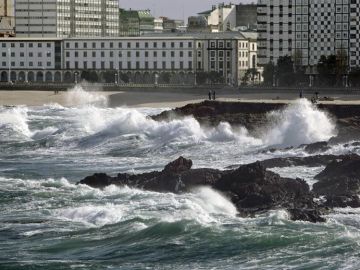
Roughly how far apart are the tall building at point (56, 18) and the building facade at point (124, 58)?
1716cm

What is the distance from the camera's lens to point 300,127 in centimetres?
6138

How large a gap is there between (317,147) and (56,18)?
10731 centimetres

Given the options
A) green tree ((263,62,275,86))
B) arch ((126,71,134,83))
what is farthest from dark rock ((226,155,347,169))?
arch ((126,71,134,83))

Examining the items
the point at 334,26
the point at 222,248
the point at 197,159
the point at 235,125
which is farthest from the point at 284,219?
the point at 334,26

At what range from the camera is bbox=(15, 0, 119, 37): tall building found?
158 m

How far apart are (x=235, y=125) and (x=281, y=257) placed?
34699mm

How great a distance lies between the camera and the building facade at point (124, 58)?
13425 centimetres

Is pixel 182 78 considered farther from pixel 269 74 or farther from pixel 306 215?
pixel 306 215

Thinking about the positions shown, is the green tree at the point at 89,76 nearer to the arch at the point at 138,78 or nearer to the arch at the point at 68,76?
the arch at the point at 68,76

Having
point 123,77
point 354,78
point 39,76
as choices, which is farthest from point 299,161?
point 39,76

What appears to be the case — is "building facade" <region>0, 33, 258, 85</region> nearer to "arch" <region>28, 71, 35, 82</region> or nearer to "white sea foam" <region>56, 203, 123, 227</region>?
"arch" <region>28, 71, 35, 82</region>

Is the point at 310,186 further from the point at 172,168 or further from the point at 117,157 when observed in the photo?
the point at 117,157

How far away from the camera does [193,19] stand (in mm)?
166500

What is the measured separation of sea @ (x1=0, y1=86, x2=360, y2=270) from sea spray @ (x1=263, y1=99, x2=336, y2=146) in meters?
0.13
